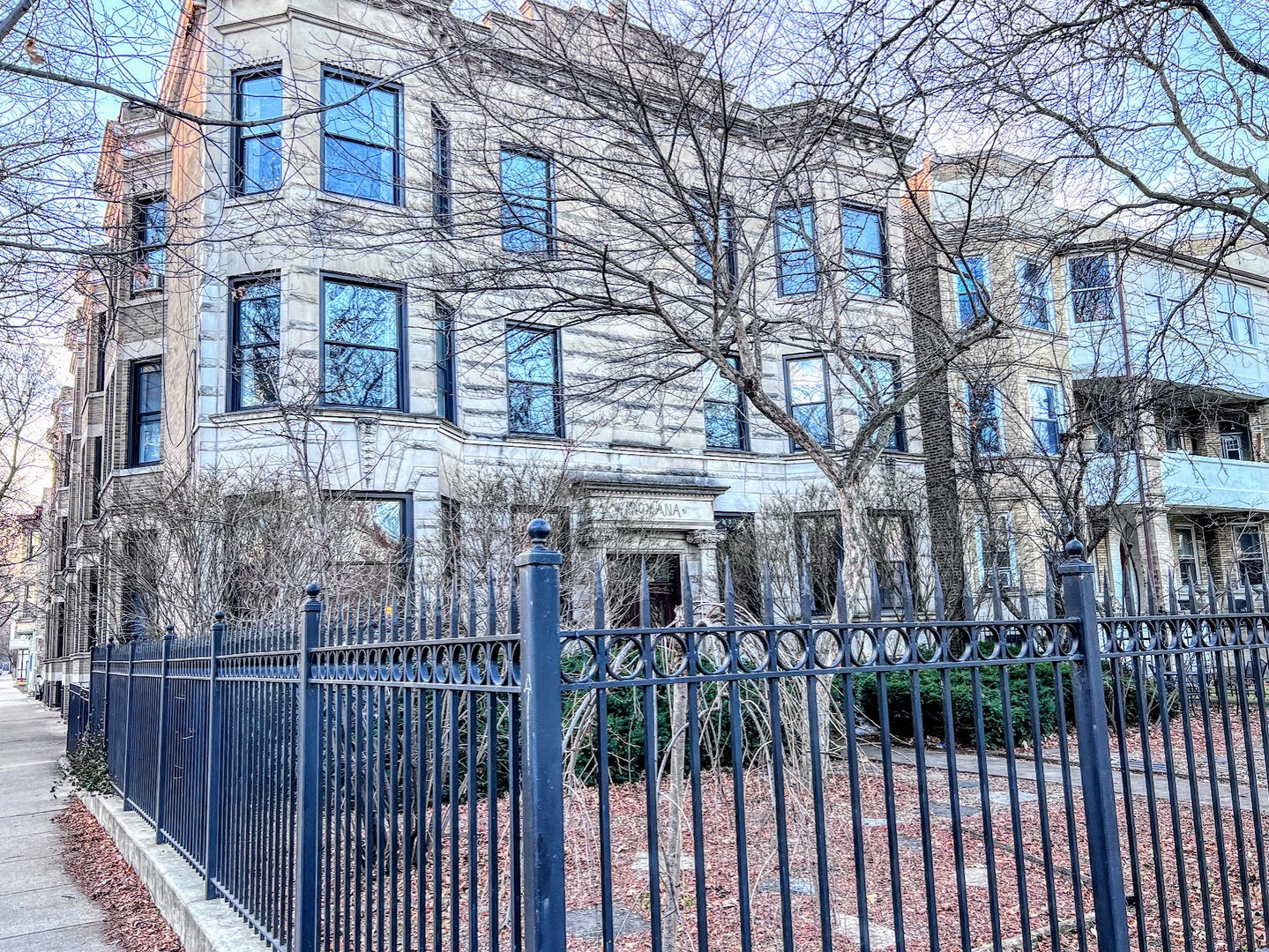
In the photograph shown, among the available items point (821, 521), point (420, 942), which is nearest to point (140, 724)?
point (420, 942)

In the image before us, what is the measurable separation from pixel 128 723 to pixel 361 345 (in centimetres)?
675

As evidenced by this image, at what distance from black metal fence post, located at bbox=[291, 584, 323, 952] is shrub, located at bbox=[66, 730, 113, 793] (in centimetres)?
743

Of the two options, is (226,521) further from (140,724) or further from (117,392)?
(117,392)

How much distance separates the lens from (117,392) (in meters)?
19.6

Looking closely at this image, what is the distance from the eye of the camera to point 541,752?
7.72 ft

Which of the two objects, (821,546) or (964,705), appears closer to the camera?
(964,705)

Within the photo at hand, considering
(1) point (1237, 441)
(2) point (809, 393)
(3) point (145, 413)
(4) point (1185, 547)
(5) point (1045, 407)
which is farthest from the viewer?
(1) point (1237, 441)

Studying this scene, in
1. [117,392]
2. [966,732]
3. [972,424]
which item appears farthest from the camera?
[117,392]

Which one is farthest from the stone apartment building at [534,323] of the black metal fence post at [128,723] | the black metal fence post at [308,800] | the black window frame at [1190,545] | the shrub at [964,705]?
the black window frame at [1190,545]

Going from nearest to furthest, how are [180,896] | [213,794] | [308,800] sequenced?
[308,800], [213,794], [180,896]

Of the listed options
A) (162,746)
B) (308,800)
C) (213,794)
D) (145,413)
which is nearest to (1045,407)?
(145,413)

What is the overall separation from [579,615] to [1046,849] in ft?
26.3

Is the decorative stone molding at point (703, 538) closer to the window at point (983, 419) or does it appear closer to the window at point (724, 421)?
the window at point (724, 421)

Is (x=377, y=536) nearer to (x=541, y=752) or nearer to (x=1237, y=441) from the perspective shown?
(x=541, y=752)
